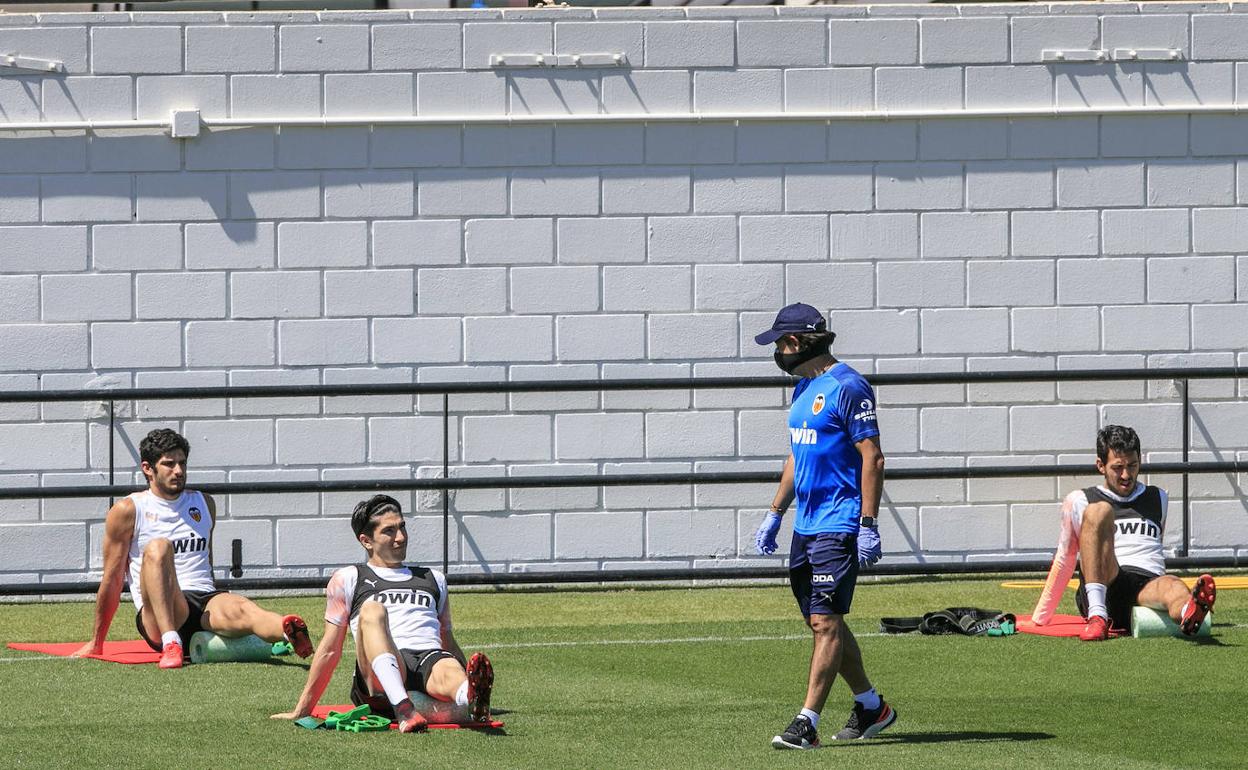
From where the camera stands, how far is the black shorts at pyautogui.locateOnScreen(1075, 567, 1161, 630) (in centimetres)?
1013

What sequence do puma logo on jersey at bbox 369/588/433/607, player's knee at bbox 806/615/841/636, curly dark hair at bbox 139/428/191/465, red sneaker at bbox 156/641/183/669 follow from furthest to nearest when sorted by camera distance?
curly dark hair at bbox 139/428/191/465
red sneaker at bbox 156/641/183/669
puma logo on jersey at bbox 369/588/433/607
player's knee at bbox 806/615/841/636

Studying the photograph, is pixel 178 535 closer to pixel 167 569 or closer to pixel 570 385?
pixel 167 569

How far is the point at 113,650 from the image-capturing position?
9.96 m

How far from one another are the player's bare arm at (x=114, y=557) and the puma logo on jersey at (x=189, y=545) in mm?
226

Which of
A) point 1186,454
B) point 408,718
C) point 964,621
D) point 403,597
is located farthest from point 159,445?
point 1186,454

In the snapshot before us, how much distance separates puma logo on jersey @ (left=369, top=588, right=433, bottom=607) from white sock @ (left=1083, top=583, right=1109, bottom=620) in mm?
3794

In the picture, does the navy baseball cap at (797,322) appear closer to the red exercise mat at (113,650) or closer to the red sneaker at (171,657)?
the red sneaker at (171,657)

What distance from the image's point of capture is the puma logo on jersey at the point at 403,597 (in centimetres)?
797

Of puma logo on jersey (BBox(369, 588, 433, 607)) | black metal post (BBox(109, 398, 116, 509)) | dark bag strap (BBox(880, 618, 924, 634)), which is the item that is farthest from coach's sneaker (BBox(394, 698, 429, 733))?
black metal post (BBox(109, 398, 116, 509))

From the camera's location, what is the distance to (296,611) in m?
11.6

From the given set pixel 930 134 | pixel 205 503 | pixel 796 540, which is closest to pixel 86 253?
pixel 205 503

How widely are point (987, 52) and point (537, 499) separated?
13.8 feet

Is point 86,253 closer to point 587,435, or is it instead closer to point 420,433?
point 420,433

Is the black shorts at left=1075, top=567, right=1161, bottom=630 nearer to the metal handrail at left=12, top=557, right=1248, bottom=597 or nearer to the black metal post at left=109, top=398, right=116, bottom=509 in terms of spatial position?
the metal handrail at left=12, top=557, right=1248, bottom=597
